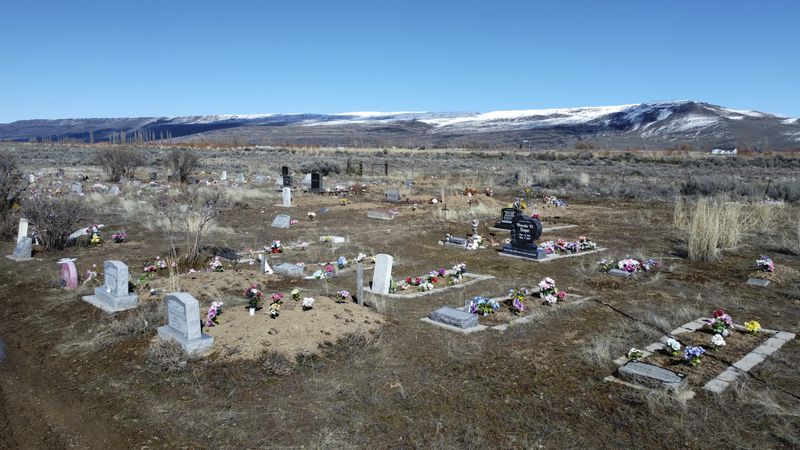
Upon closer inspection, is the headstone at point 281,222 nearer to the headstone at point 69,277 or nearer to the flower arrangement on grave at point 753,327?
the headstone at point 69,277

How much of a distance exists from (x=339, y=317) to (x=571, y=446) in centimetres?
366

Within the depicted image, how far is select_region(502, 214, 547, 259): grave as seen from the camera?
1227 cm

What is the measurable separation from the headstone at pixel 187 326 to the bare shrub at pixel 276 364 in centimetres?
82

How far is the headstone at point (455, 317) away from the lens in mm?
7531

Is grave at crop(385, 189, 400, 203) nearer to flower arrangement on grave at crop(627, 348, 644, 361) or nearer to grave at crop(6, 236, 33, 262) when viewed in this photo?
grave at crop(6, 236, 33, 262)

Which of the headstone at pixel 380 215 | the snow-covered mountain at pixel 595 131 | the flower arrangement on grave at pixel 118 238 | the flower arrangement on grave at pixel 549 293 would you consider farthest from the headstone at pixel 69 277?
the snow-covered mountain at pixel 595 131

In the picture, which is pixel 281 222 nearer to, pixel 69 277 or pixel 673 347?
pixel 69 277

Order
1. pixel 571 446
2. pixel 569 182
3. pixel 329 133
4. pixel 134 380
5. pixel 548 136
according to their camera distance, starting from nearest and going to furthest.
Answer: pixel 571 446, pixel 134 380, pixel 569 182, pixel 548 136, pixel 329 133

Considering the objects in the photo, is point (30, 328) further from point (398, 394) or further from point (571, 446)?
point (571, 446)

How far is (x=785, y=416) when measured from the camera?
5.01 metres

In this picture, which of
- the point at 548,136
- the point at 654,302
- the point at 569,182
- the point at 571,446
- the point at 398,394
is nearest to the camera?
the point at 571,446

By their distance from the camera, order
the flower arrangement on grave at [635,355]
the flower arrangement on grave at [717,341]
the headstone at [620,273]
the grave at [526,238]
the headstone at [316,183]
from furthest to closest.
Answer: the headstone at [316,183] → the grave at [526,238] → the headstone at [620,273] → the flower arrangement on grave at [717,341] → the flower arrangement on grave at [635,355]

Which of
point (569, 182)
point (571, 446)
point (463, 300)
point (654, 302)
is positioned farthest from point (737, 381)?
point (569, 182)

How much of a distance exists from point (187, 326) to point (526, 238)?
8.10 meters
